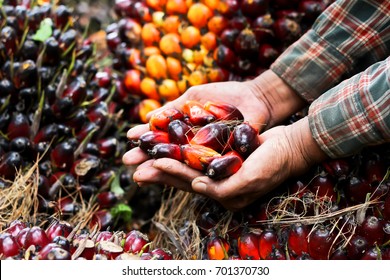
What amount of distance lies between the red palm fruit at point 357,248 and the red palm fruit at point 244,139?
1.26ft

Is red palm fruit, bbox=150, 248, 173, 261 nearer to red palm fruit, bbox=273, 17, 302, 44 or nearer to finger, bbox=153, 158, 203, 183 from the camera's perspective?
finger, bbox=153, 158, 203, 183

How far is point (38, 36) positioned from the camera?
2.40 metres

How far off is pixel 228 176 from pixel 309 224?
0.87ft

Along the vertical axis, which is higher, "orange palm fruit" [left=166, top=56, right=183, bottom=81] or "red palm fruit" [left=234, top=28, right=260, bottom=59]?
"red palm fruit" [left=234, top=28, right=260, bottom=59]

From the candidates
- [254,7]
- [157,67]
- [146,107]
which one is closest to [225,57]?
[254,7]

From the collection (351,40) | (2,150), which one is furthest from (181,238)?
(351,40)

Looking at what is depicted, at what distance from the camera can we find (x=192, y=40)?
105 inches

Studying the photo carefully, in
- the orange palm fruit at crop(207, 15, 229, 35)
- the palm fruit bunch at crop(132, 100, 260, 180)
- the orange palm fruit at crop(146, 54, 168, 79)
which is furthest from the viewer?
the orange palm fruit at crop(146, 54, 168, 79)

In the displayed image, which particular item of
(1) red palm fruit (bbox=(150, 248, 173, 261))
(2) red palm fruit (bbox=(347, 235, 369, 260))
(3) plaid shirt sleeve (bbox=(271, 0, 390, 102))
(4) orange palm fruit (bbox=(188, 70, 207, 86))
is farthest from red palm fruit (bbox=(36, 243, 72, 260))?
(4) orange palm fruit (bbox=(188, 70, 207, 86))

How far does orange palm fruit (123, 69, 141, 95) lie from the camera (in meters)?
2.78

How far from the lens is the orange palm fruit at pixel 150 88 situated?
274cm

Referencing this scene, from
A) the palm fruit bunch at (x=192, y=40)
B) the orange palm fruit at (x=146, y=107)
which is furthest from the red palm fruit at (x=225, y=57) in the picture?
the orange palm fruit at (x=146, y=107)

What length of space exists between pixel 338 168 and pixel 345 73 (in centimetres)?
48

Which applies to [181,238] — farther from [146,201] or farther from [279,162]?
[146,201]
